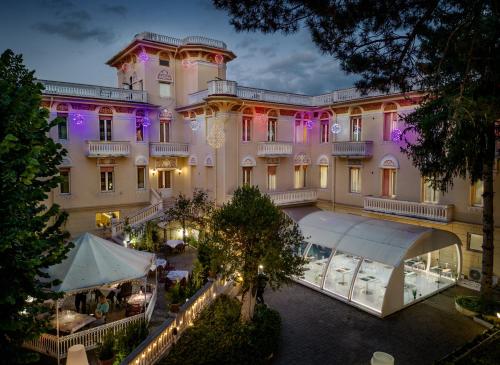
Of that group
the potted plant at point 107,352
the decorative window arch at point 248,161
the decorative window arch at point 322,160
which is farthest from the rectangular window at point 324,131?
the potted plant at point 107,352

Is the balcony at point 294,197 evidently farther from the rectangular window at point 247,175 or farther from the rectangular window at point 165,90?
the rectangular window at point 165,90

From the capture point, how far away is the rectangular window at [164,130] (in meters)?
27.5

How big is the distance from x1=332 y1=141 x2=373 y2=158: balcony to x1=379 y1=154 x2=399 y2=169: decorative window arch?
988mm

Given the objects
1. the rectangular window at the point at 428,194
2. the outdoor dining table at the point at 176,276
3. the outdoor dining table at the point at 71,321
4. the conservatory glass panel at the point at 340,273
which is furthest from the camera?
the rectangular window at the point at 428,194

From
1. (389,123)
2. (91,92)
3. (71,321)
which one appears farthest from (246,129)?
(71,321)

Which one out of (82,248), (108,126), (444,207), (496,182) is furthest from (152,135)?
(496,182)

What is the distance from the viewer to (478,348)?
35.7ft

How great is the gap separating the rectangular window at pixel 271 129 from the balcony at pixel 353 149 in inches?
176

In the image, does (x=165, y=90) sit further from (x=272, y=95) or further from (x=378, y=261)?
(x=378, y=261)

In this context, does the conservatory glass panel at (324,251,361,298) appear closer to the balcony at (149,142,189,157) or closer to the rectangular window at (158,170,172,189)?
the balcony at (149,142,189,157)

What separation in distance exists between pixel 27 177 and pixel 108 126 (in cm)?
1978

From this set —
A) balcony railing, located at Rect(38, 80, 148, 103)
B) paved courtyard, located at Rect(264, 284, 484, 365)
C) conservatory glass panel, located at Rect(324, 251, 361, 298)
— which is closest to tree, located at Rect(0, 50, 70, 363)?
paved courtyard, located at Rect(264, 284, 484, 365)

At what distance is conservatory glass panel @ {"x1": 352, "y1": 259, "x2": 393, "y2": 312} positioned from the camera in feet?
49.1

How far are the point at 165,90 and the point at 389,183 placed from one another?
18.1m
